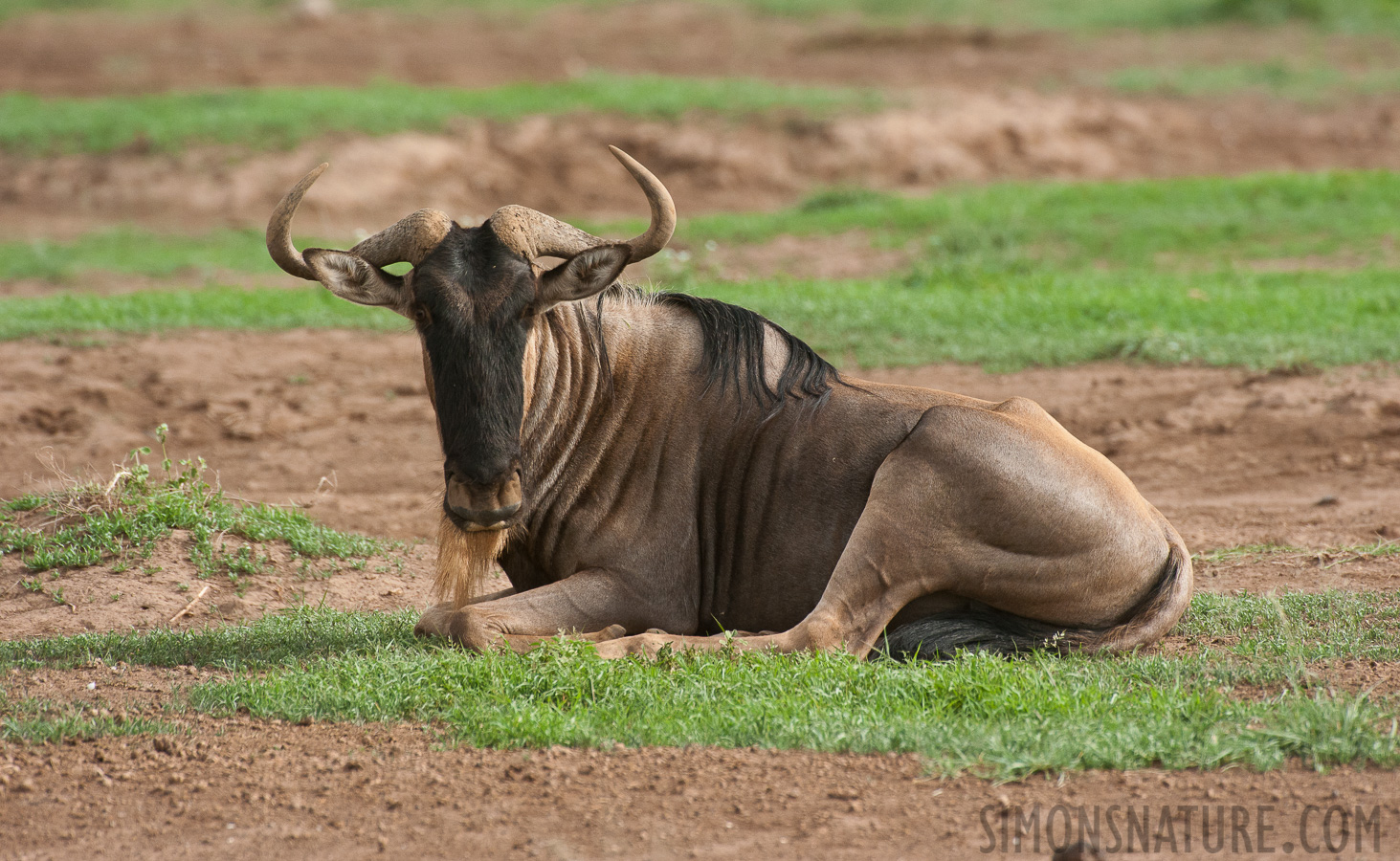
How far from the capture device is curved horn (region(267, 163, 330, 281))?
18.1 ft

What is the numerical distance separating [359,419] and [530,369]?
3.96 metres

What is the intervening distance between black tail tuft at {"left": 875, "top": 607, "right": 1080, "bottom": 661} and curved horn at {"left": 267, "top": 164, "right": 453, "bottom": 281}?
2276mm

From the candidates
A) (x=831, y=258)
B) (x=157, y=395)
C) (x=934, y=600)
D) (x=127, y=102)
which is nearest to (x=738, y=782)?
(x=934, y=600)

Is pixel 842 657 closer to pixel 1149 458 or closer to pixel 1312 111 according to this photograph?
pixel 1149 458

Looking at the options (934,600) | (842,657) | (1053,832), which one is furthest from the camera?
(934,600)

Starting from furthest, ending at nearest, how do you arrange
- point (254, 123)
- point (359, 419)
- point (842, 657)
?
point (254, 123) → point (359, 419) → point (842, 657)

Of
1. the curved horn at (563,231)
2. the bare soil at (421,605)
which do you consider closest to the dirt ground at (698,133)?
the bare soil at (421,605)

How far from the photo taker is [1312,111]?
18547 millimetres

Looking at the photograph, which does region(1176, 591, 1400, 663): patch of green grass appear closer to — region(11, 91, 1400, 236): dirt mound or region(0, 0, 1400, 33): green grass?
region(11, 91, 1400, 236): dirt mound

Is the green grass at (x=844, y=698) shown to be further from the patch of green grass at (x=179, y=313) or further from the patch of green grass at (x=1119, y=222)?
the patch of green grass at (x=1119, y=222)

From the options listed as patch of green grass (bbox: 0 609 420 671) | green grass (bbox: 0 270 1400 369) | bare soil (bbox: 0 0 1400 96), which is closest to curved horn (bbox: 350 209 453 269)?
patch of green grass (bbox: 0 609 420 671)

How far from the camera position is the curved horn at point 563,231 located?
5.46 meters

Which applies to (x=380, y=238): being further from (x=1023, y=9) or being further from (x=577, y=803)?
(x=1023, y=9)

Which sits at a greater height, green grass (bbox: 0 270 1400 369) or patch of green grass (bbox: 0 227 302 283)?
patch of green grass (bbox: 0 227 302 283)
